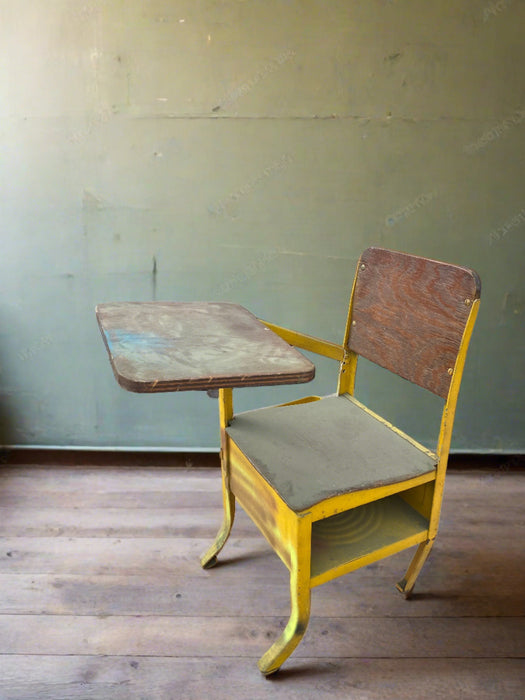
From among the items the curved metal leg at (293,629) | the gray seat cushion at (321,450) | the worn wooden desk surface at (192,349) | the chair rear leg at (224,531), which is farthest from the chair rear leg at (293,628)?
the worn wooden desk surface at (192,349)

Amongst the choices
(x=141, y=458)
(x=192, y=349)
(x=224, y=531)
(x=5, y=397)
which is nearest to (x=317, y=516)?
(x=192, y=349)

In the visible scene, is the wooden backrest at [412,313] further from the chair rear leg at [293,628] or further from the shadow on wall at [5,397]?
the shadow on wall at [5,397]

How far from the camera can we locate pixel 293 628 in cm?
119

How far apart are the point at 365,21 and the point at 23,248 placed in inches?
55.8

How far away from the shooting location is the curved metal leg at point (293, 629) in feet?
3.76

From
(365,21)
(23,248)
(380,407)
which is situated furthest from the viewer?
(380,407)

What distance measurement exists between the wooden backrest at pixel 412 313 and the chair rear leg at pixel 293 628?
54 centimetres

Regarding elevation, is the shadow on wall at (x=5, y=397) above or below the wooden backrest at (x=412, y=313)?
below

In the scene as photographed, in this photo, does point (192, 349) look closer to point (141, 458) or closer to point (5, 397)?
point (141, 458)

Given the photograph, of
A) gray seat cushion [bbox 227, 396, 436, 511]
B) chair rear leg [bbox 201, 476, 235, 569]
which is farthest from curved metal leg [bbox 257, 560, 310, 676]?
chair rear leg [bbox 201, 476, 235, 569]

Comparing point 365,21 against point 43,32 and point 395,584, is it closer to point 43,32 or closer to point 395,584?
point 43,32

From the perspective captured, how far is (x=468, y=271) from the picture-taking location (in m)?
1.12

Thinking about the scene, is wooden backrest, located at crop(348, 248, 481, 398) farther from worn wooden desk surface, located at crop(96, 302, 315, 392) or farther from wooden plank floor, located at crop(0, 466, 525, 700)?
wooden plank floor, located at crop(0, 466, 525, 700)

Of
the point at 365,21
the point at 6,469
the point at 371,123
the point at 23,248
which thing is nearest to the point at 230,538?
the point at 6,469
